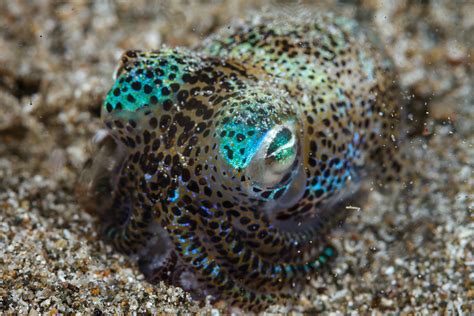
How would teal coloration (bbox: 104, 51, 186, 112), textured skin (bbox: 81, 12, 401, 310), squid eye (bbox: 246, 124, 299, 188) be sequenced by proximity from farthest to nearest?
teal coloration (bbox: 104, 51, 186, 112) → textured skin (bbox: 81, 12, 401, 310) → squid eye (bbox: 246, 124, 299, 188)

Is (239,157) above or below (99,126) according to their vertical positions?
above

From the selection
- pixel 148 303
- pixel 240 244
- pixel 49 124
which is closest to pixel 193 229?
pixel 240 244

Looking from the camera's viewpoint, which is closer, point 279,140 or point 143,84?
point 279,140

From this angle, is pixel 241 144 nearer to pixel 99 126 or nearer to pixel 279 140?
pixel 279 140

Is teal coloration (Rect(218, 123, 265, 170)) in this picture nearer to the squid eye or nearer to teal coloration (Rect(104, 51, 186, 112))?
the squid eye

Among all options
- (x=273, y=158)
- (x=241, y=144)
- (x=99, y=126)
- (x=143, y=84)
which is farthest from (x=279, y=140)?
(x=99, y=126)

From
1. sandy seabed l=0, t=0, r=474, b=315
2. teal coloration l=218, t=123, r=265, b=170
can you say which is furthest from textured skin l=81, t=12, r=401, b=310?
sandy seabed l=0, t=0, r=474, b=315

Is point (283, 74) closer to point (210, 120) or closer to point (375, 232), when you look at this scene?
point (210, 120)
